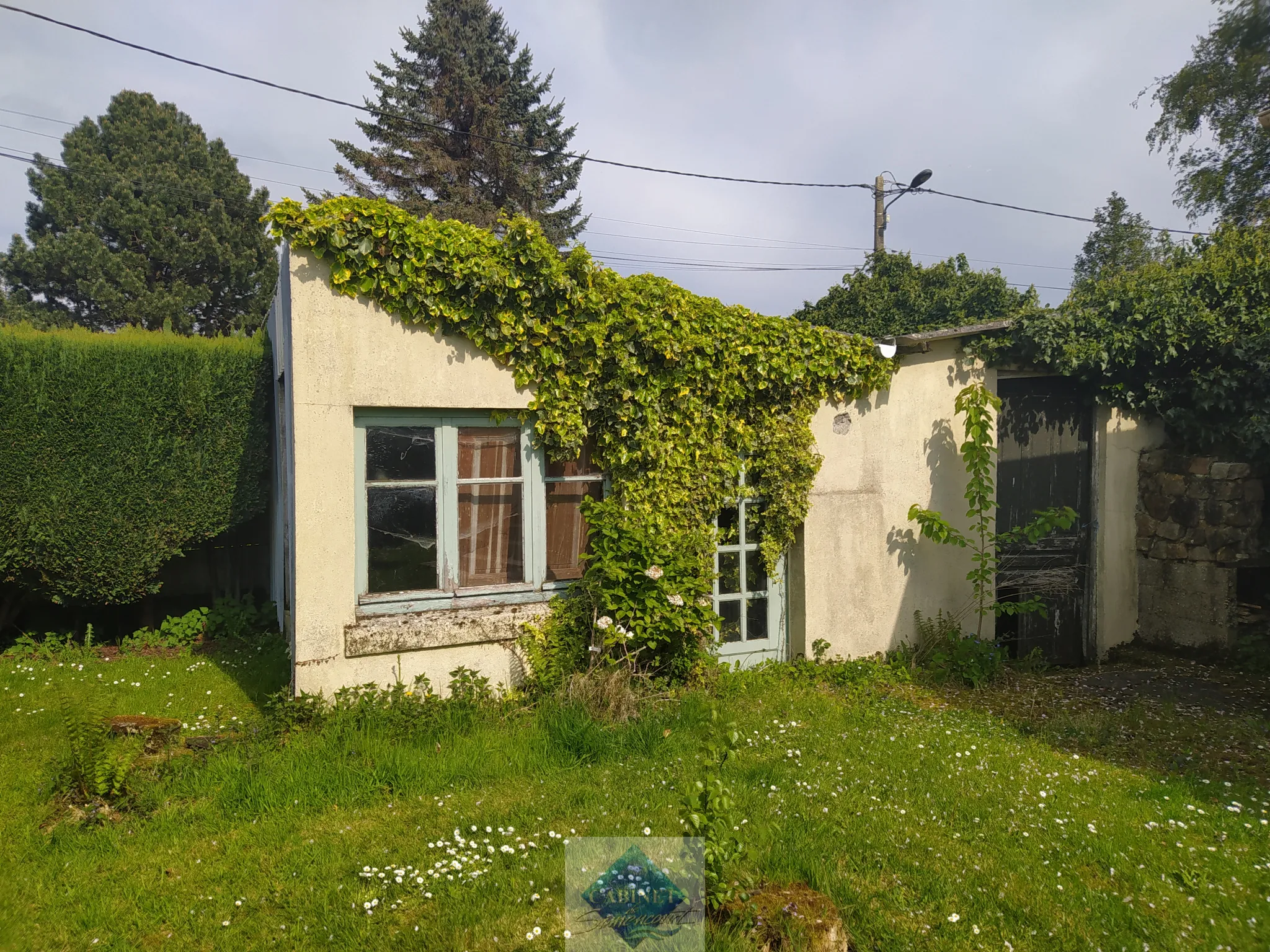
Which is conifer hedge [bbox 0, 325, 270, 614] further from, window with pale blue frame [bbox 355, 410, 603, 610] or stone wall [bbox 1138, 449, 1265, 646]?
stone wall [bbox 1138, 449, 1265, 646]

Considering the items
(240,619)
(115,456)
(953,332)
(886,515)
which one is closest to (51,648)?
(240,619)

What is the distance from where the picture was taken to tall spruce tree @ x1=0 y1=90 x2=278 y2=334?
2109 cm

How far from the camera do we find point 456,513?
5.23 m

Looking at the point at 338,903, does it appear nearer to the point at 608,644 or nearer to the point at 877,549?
the point at 608,644

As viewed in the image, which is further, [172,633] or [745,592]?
[172,633]

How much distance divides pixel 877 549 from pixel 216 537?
7029 millimetres

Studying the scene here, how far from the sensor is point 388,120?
20.6m

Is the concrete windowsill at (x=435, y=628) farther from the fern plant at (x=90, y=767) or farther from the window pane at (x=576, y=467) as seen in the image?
the fern plant at (x=90, y=767)

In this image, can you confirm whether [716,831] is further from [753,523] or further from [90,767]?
[753,523]

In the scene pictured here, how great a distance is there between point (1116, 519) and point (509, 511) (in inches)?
247

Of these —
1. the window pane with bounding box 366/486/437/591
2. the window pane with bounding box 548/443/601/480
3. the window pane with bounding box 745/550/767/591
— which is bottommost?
the window pane with bounding box 745/550/767/591

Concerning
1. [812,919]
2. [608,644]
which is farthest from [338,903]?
[608,644]

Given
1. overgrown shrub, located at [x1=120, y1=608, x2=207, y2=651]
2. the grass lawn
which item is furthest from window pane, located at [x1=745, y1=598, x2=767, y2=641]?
overgrown shrub, located at [x1=120, y1=608, x2=207, y2=651]

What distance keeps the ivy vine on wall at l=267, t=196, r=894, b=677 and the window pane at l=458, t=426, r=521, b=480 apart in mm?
223
